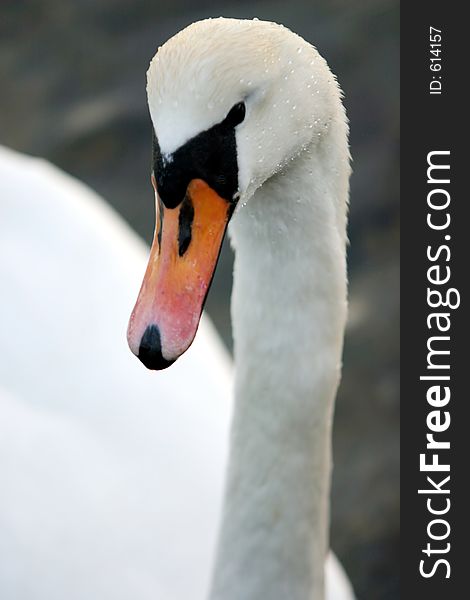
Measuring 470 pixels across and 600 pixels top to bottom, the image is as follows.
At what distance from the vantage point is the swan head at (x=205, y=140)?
172 cm

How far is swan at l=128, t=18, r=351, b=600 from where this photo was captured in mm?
1736

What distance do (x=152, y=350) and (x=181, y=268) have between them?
0.49 feet

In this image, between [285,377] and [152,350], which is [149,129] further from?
[152,350]

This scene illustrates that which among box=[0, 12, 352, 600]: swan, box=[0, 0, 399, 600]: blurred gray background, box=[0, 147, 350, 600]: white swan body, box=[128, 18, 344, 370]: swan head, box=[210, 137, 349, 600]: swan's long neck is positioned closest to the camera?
box=[128, 18, 344, 370]: swan head

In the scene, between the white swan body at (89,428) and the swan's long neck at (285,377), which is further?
the white swan body at (89,428)

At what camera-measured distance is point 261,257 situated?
201 cm

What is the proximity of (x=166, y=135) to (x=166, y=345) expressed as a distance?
1.02ft

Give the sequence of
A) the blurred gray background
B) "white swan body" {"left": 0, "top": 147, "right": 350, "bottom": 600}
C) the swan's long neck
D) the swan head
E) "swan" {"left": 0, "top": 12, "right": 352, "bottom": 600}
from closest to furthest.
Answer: the swan head
the swan's long neck
"swan" {"left": 0, "top": 12, "right": 352, "bottom": 600}
"white swan body" {"left": 0, "top": 147, "right": 350, "bottom": 600}
the blurred gray background

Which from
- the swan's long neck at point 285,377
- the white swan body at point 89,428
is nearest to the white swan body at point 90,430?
the white swan body at point 89,428

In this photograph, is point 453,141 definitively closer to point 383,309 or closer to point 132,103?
point 383,309

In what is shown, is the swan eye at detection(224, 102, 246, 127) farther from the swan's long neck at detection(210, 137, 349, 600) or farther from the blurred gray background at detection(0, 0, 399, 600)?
the blurred gray background at detection(0, 0, 399, 600)

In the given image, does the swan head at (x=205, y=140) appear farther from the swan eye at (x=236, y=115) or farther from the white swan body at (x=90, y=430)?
the white swan body at (x=90, y=430)

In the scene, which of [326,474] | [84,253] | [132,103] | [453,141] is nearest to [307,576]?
[326,474]

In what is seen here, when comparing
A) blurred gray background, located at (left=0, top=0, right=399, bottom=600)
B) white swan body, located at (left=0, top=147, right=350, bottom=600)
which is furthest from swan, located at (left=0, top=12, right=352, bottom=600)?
blurred gray background, located at (left=0, top=0, right=399, bottom=600)
